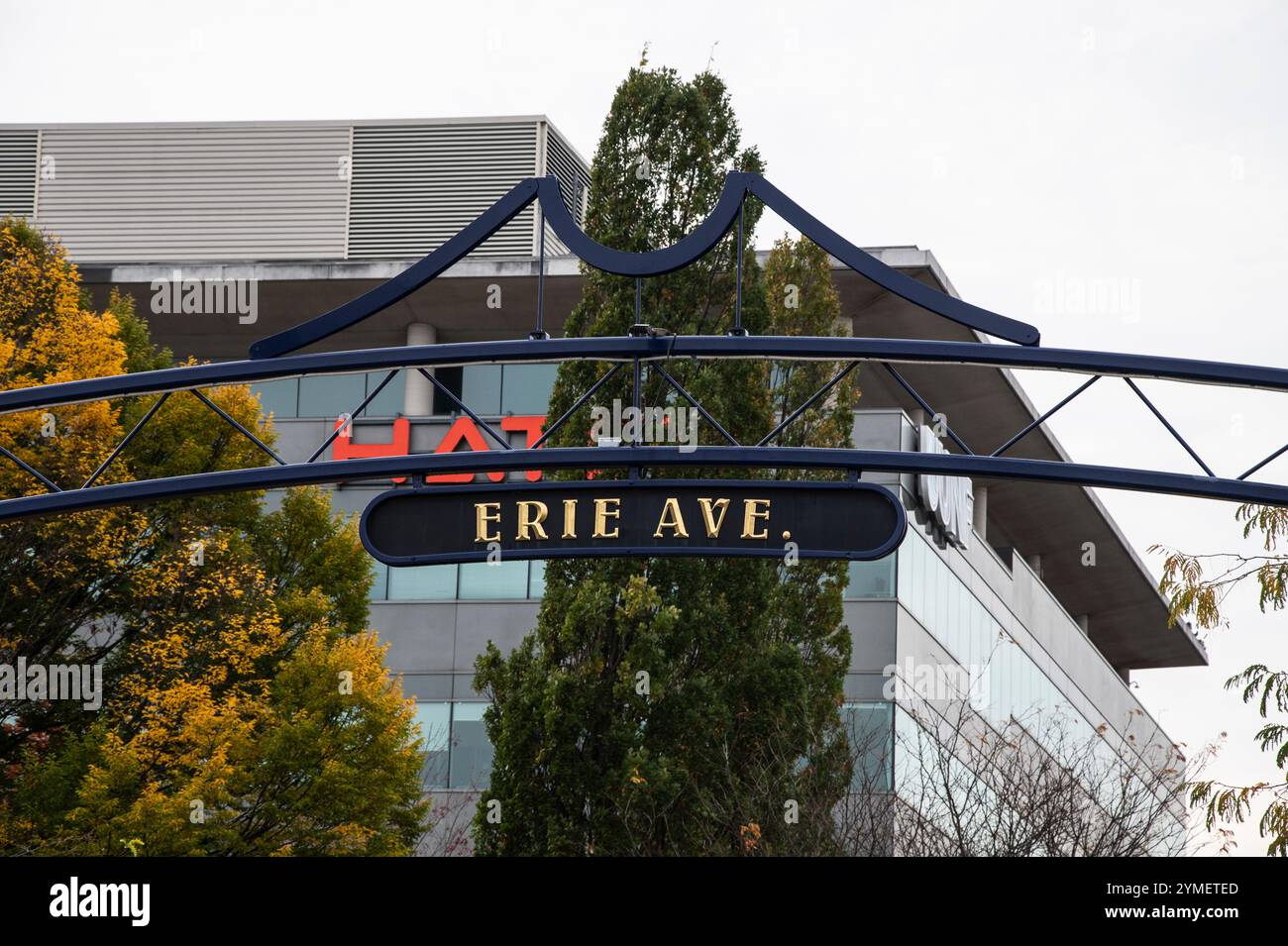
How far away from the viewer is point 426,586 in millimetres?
31688

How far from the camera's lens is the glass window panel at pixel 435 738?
30.1 metres

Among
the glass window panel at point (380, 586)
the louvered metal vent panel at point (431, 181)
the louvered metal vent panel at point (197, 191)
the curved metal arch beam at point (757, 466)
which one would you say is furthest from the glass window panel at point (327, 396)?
the curved metal arch beam at point (757, 466)

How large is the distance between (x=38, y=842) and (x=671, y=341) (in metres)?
12.7

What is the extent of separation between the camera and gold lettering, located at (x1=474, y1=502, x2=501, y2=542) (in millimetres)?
10609

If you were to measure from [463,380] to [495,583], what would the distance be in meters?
6.16

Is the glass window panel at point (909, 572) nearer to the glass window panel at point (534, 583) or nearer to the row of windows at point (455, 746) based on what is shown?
the glass window panel at point (534, 583)

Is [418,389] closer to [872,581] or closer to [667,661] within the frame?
[872,581]

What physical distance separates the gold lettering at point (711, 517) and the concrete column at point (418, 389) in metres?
25.3

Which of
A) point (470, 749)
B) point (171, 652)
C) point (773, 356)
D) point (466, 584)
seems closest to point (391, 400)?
point (466, 584)
